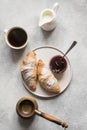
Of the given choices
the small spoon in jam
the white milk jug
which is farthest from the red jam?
the white milk jug

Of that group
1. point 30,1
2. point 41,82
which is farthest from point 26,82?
point 30,1

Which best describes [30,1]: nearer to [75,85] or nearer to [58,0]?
[58,0]

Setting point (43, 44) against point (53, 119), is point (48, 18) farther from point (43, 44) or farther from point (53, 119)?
point (53, 119)

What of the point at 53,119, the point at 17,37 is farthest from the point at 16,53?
the point at 53,119

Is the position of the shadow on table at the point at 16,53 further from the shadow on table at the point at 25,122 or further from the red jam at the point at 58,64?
the shadow on table at the point at 25,122

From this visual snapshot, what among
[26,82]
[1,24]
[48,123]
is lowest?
[48,123]

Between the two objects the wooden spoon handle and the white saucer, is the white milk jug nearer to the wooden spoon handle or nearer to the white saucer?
the white saucer

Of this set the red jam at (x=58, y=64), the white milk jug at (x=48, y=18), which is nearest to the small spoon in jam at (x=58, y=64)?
the red jam at (x=58, y=64)
